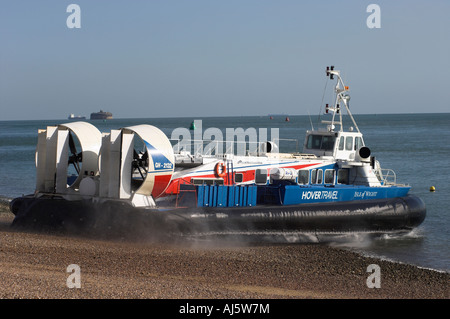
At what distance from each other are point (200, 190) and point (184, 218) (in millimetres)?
915

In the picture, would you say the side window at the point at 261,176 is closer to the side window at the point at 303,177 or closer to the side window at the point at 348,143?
the side window at the point at 303,177

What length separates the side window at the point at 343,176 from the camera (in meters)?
15.4

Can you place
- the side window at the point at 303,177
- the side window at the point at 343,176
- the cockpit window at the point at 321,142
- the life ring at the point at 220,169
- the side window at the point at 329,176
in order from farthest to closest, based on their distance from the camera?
the cockpit window at the point at 321,142, the side window at the point at 343,176, the side window at the point at 329,176, the side window at the point at 303,177, the life ring at the point at 220,169

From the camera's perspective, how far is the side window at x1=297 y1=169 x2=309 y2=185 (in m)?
14.7

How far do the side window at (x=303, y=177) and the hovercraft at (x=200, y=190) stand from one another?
25 millimetres

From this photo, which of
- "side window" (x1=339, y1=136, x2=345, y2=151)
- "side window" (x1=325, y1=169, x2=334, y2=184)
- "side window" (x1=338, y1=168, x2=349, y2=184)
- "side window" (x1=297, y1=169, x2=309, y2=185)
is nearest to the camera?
"side window" (x1=297, y1=169, x2=309, y2=185)

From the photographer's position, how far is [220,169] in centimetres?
1377

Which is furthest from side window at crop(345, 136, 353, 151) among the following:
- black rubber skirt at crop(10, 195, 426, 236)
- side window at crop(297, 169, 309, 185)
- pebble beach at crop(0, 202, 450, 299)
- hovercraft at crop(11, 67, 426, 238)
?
pebble beach at crop(0, 202, 450, 299)

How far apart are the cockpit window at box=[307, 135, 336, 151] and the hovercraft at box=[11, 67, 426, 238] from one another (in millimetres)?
41

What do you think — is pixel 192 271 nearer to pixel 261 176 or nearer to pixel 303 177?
pixel 261 176

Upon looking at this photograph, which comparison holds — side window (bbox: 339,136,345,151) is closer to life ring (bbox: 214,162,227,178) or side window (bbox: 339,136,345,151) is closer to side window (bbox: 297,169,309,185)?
side window (bbox: 297,169,309,185)
